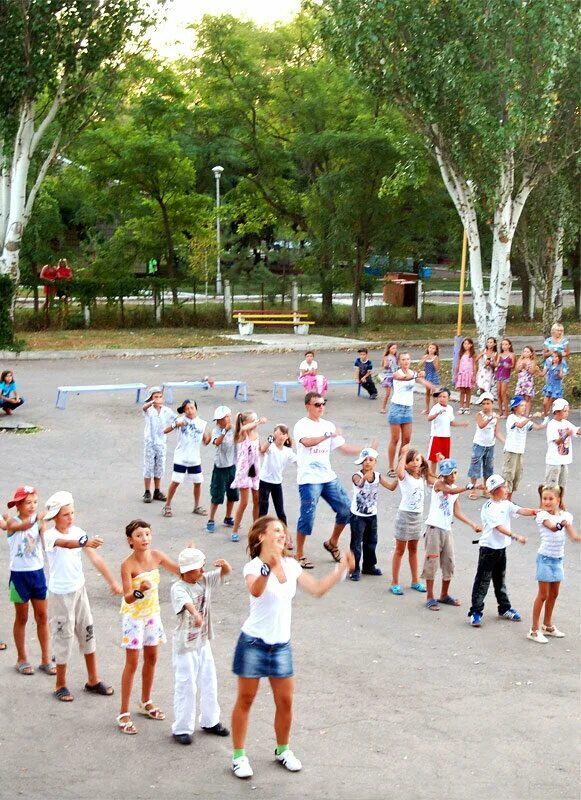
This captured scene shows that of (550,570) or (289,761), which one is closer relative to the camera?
(289,761)

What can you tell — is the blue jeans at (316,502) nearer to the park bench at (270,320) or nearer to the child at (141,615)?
the child at (141,615)

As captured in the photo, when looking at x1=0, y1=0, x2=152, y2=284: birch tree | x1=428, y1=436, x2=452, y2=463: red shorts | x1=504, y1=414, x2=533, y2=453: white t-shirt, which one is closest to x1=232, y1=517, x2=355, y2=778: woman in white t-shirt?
x1=504, y1=414, x2=533, y2=453: white t-shirt

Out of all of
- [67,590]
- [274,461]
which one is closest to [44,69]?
[274,461]

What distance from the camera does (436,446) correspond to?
15672mm

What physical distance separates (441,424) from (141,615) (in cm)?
798

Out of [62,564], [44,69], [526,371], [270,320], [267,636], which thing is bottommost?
[267,636]

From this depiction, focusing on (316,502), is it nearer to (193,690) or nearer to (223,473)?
(223,473)

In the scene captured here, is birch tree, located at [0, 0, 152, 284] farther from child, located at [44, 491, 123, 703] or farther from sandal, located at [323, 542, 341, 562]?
child, located at [44, 491, 123, 703]

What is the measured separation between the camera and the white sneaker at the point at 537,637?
391 inches

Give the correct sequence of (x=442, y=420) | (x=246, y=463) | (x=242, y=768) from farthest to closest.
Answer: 1. (x=442, y=420)
2. (x=246, y=463)
3. (x=242, y=768)

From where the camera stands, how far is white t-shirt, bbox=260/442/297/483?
1272cm

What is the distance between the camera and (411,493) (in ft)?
37.3

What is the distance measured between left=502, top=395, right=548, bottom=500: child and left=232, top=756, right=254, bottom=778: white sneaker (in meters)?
7.76

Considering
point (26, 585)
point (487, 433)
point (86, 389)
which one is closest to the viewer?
point (26, 585)
